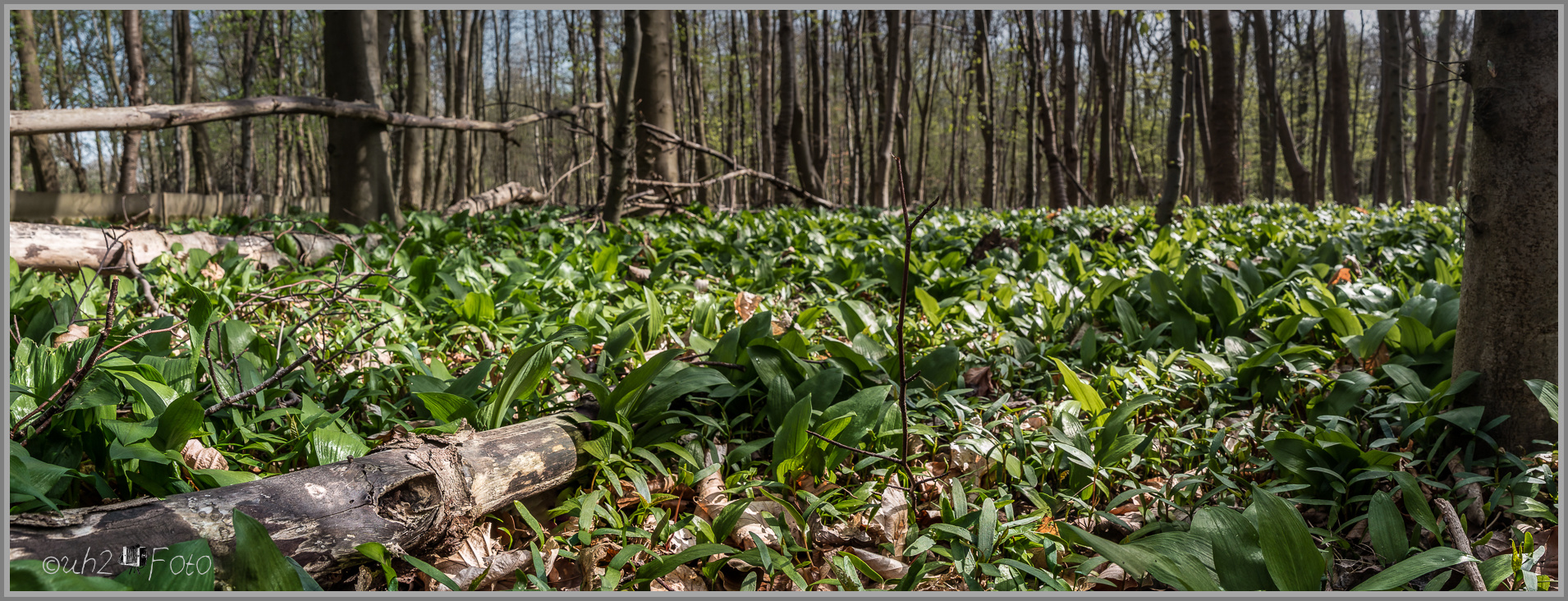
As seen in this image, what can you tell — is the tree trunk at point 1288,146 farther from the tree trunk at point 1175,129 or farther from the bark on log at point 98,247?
the bark on log at point 98,247

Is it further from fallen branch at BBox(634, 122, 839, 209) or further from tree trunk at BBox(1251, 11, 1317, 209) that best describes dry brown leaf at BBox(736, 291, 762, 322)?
tree trunk at BBox(1251, 11, 1317, 209)

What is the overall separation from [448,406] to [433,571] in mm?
589

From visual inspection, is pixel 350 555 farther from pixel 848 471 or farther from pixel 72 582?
pixel 848 471

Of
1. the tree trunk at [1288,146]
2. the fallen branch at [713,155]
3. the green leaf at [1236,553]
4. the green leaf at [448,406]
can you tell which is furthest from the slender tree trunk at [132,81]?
the tree trunk at [1288,146]

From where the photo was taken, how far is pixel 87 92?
20391 mm

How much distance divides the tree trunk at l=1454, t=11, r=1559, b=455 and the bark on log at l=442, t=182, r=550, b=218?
666cm

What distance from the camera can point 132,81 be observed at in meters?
9.62

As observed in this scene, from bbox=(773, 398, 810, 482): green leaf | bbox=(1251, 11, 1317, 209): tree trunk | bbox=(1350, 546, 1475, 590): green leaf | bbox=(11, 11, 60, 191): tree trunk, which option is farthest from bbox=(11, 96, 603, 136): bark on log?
bbox=(1251, 11, 1317, 209): tree trunk

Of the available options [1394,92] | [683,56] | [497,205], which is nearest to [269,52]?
[683,56]

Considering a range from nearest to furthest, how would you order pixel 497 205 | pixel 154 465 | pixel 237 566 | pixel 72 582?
pixel 72 582 → pixel 237 566 → pixel 154 465 → pixel 497 205

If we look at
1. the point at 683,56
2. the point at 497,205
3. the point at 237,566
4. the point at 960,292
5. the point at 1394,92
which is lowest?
the point at 237,566

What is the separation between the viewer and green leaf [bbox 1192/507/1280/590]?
1280mm

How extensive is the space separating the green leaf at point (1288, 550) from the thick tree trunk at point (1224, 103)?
8916mm

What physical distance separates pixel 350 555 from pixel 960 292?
2690mm
